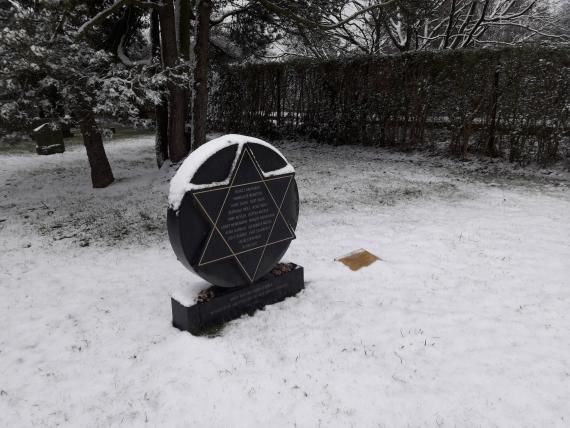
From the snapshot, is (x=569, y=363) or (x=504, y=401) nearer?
(x=504, y=401)

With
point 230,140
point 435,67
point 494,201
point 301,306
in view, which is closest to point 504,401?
point 301,306

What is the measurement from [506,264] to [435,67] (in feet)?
23.3

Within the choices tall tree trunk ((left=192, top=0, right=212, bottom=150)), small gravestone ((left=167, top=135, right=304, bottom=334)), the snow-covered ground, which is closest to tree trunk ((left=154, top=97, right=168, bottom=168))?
tall tree trunk ((left=192, top=0, right=212, bottom=150))

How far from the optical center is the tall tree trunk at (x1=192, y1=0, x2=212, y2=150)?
29.1 ft

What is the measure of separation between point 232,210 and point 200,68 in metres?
5.95

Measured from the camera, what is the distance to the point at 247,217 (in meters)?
4.17

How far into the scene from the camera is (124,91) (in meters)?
6.82

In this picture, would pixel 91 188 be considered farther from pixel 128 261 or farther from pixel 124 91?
pixel 128 261

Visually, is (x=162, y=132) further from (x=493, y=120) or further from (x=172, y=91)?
(x=493, y=120)

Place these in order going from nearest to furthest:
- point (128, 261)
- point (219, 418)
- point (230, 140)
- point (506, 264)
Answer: point (219, 418) → point (230, 140) → point (506, 264) → point (128, 261)

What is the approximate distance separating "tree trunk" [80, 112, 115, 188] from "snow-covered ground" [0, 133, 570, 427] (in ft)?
4.94

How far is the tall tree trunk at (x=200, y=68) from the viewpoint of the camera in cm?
888

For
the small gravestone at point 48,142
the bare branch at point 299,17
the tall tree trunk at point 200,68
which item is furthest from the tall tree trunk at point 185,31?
the small gravestone at point 48,142

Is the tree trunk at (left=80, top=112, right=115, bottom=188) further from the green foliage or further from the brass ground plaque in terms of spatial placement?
the green foliage
